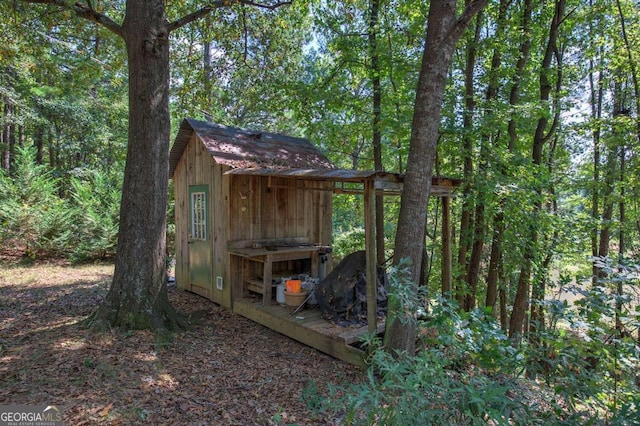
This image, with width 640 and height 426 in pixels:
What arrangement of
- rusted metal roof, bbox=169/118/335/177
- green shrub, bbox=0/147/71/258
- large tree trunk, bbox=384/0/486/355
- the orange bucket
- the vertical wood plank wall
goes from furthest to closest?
green shrub, bbox=0/147/71/258 < the vertical wood plank wall < rusted metal roof, bbox=169/118/335/177 < the orange bucket < large tree trunk, bbox=384/0/486/355

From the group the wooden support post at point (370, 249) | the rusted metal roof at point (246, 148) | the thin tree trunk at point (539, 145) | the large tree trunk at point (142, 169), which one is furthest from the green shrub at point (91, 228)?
the thin tree trunk at point (539, 145)

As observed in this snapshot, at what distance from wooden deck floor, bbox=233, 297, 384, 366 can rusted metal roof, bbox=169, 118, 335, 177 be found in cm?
231

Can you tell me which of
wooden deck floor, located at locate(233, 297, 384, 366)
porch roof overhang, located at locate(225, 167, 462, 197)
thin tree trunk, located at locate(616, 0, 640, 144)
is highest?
thin tree trunk, located at locate(616, 0, 640, 144)

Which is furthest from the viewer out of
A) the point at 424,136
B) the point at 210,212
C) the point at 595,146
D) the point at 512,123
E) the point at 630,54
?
the point at 595,146

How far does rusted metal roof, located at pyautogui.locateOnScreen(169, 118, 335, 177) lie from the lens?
602cm

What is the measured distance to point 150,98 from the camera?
4.52 meters

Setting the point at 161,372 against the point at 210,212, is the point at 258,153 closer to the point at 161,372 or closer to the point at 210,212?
the point at 210,212

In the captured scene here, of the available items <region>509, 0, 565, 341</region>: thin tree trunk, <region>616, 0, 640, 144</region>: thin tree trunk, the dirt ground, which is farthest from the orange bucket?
<region>616, 0, 640, 144</region>: thin tree trunk

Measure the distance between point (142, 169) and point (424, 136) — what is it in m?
3.42

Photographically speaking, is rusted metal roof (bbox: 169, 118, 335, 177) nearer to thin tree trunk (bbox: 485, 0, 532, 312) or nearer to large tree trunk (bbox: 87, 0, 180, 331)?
large tree trunk (bbox: 87, 0, 180, 331)

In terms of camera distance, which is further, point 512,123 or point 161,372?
point 512,123

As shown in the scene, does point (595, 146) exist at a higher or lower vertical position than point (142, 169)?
higher

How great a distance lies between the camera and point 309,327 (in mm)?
4777

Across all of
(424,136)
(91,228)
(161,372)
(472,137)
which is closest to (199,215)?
(161,372)
